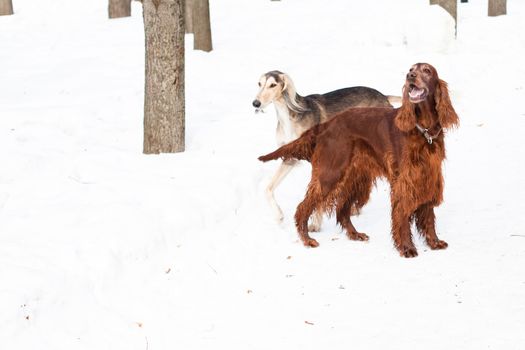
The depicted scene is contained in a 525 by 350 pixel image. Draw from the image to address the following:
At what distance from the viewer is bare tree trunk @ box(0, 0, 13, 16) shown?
17.2 metres

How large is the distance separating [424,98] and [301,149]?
132 cm

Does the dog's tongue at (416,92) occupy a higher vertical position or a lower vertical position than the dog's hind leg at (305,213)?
higher

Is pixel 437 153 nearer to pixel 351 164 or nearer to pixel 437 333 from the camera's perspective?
pixel 351 164

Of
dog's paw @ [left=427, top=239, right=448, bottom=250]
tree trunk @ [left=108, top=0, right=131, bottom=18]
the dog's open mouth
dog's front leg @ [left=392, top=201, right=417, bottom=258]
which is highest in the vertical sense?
tree trunk @ [left=108, top=0, right=131, bottom=18]

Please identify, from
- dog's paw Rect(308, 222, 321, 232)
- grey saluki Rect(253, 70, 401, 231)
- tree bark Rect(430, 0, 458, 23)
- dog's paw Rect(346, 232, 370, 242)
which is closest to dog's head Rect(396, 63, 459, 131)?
dog's paw Rect(346, 232, 370, 242)

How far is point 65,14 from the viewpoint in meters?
17.3

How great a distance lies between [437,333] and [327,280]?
1189 mm

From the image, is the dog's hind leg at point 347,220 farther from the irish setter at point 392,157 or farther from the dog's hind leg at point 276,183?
the dog's hind leg at point 276,183

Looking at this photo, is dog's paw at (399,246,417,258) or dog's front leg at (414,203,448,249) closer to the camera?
dog's paw at (399,246,417,258)

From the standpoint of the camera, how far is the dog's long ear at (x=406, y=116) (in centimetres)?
552

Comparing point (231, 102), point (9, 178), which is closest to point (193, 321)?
point (9, 178)

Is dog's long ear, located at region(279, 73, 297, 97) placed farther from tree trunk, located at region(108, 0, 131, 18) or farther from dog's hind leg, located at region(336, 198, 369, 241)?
tree trunk, located at region(108, 0, 131, 18)

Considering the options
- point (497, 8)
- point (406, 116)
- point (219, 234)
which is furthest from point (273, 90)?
point (497, 8)

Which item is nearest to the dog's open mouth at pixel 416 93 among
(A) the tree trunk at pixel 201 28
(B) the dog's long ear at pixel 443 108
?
(B) the dog's long ear at pixel 443 108
